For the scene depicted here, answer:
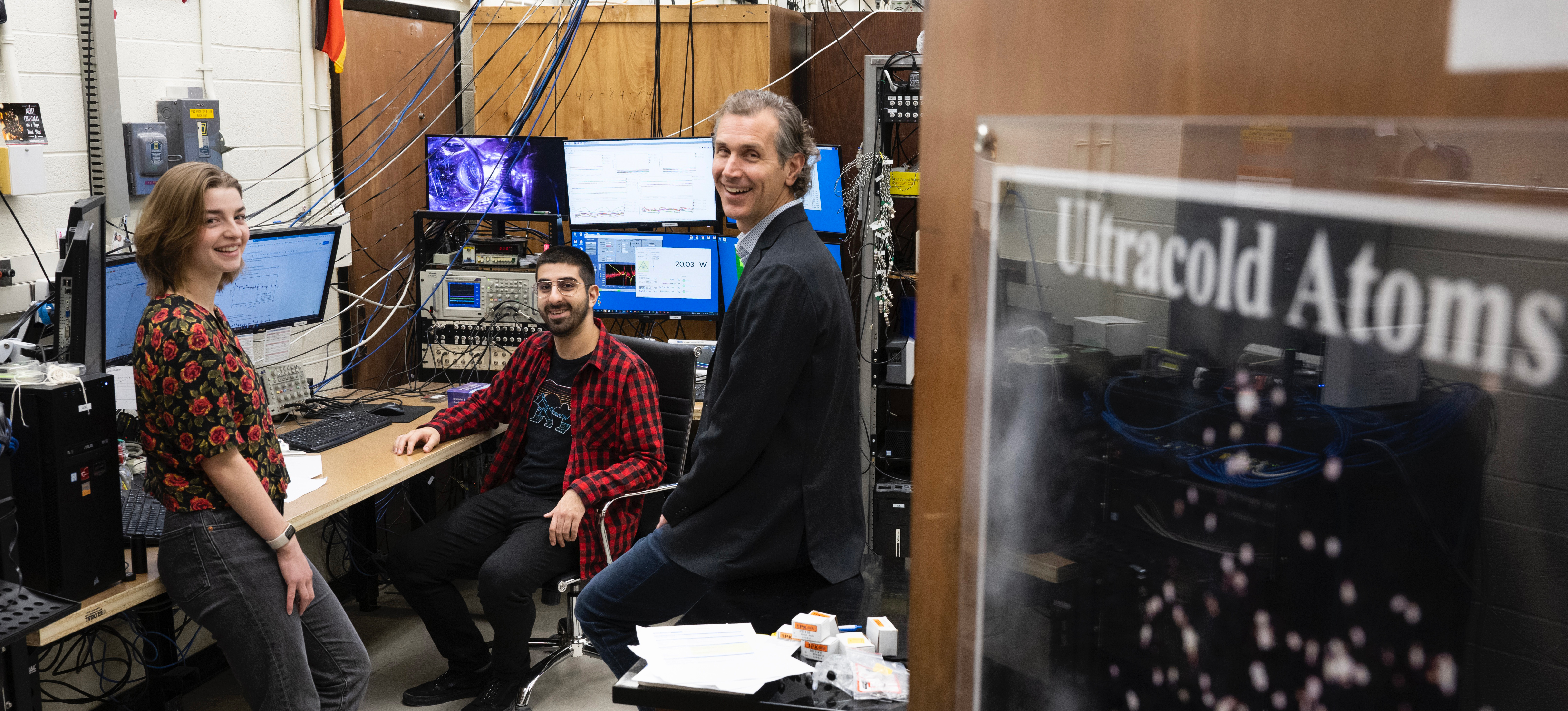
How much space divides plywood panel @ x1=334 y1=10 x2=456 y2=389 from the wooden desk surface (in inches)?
19.9

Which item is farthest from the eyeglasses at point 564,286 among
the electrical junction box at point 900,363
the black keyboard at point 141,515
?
the electrical junction box at point 900,363

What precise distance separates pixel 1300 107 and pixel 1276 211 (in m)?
0.04

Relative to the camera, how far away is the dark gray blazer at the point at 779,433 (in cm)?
179

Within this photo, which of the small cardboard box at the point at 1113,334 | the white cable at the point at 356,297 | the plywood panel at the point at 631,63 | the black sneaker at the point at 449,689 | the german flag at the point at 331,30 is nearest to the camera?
the small cardboard box at the point at 1113,334

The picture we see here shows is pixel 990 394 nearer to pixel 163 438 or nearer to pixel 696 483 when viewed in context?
pixel 696 483

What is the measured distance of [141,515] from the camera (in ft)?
7.42

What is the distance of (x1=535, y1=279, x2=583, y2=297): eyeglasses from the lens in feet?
9.51

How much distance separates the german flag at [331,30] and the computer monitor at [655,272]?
3.13ft

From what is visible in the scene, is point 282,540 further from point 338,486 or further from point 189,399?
point 338,486

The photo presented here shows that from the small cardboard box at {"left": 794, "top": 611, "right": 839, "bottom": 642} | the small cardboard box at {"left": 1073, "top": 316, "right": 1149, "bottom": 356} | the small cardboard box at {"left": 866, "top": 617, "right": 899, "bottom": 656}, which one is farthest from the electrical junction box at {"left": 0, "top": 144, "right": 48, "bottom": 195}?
the small cardboard box at {"left": 1073, "top": 316, "right": 1149, "bottom": 356}

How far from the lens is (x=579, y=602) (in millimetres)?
2139

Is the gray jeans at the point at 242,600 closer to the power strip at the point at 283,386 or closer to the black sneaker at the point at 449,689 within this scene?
the black sneaker at the point at 449,689

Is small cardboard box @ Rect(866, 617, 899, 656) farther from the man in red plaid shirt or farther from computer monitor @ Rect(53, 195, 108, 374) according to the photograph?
computer monitor @ Rect(53, 195, 108, 374)

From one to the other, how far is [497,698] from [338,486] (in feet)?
2.49
